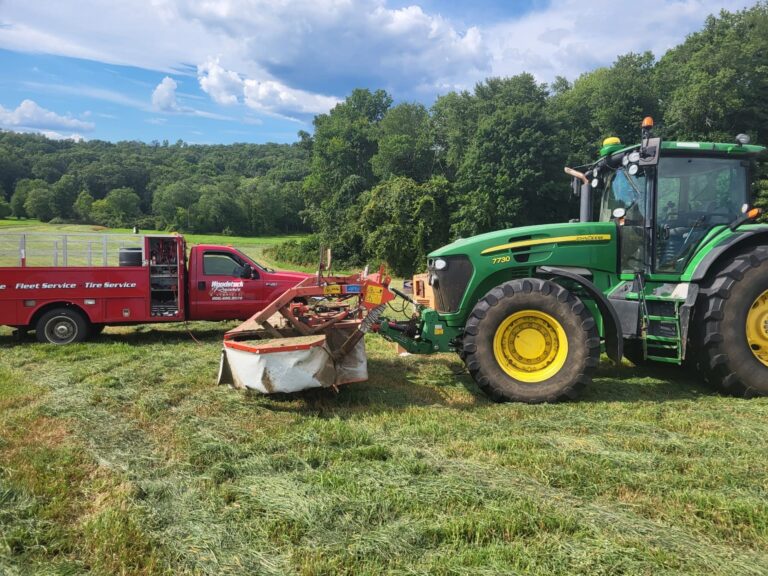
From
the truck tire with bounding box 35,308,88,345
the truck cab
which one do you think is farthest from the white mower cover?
the truck tire with bounding box 35,308,88,345

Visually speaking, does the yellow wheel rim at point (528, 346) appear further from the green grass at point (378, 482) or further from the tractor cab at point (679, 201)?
the tractor cab at point (679, 201)

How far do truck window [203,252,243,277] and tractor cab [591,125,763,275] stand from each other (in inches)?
250

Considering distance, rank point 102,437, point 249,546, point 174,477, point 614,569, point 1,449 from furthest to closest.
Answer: point 102,437 < point 1,449 < point 174,477 < point 249,546 < point 614,569

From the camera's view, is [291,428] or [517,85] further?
[517,85]

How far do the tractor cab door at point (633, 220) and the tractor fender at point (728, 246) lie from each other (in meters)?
0.56

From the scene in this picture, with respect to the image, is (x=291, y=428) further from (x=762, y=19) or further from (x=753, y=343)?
(x=762, y=19)

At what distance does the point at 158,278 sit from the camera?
880 cm

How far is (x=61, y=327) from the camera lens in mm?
8422

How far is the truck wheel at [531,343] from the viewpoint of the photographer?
517cm

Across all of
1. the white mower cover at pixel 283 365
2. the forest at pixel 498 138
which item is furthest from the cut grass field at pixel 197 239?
the white mower cover at pixel 283 365

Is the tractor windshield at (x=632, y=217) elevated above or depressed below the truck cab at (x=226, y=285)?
above

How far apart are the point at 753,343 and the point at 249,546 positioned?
5383 millimetres

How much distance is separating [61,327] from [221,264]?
8.97 ft

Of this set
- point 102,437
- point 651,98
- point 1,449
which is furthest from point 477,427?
point 651,98
